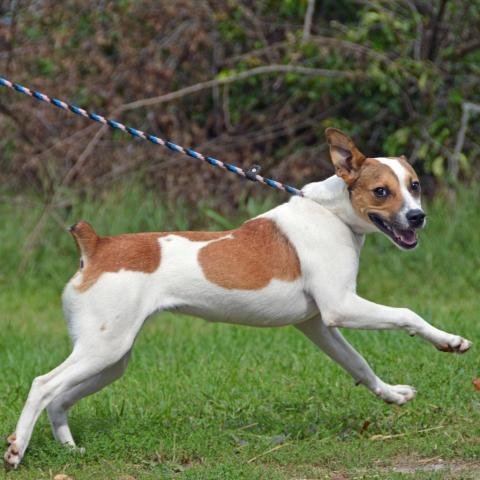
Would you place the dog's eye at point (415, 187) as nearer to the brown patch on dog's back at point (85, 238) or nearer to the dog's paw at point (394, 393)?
the dog's paw at point (394, 393)

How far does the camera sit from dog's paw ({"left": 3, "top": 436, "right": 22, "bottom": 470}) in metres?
5.59

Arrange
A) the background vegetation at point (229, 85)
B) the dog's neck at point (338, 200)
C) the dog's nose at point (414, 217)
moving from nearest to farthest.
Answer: the dog's nose at point (414, 217) < the dog's neck at point (338, 200) < the background vegetation at point (229, 85)

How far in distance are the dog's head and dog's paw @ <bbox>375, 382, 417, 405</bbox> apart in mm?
861

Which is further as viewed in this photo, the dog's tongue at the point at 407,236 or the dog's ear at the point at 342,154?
the dog's ear at the point at 342,154

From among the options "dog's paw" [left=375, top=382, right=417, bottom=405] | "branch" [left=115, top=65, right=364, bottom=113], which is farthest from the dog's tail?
"branch" [left=115, top=65, right=364, bottom=113]

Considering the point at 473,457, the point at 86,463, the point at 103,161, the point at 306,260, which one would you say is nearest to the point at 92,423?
the point at 86,463

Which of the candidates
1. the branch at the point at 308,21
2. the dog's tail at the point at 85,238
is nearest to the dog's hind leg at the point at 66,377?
the dog's tail at the point at 85,238

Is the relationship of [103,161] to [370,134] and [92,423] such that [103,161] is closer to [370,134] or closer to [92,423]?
[370,134]

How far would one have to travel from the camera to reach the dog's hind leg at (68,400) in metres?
6.01

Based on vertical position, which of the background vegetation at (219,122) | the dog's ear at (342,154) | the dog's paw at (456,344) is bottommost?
the background vegetation at (219,122)

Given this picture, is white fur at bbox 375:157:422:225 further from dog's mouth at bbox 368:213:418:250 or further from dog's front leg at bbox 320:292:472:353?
dog's front leg at bbox 320:292:472:353

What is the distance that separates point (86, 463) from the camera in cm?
577

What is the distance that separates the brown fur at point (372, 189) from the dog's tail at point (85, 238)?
4.24ft

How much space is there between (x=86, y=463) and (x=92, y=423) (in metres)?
0.61
